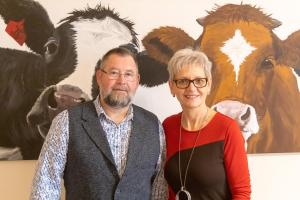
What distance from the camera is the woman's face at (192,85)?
147cm

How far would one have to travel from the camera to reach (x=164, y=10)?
69.2 inches

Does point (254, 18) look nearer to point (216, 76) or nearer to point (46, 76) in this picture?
point (216, 76)

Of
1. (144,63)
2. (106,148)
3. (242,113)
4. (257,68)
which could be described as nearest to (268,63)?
(257,68)

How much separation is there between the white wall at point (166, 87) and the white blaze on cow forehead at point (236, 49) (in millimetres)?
170

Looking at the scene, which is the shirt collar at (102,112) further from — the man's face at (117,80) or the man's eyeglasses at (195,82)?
the man's eyeglasses at (195,82)

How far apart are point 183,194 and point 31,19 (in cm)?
109

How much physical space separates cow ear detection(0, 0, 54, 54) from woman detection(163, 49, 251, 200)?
2.15ft

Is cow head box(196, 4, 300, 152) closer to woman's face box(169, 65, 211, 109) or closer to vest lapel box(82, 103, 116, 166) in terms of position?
woman's face box(169, 65, 211, 109)

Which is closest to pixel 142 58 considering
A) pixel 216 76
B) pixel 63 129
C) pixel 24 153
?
pixel 216 76

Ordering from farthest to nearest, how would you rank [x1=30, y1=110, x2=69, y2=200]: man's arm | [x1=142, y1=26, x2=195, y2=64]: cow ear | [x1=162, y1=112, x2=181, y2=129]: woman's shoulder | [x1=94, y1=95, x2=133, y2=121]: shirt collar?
[x1=142, y1=26, x2=195, y2=64]: cow ear
[x1=162, y1=112, x2=181, y2=129]: woman's shoulder
[x1=94, y1=95, x2=133, y2=121]: shirt collar
[x1=30, y1=110, x2=69, y2=200]: man's arm

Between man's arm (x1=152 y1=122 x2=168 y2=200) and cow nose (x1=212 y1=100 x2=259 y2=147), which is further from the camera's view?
cow nose (x1=212 y1=100 x2=259 y2=147)

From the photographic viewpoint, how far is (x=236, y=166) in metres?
1.41

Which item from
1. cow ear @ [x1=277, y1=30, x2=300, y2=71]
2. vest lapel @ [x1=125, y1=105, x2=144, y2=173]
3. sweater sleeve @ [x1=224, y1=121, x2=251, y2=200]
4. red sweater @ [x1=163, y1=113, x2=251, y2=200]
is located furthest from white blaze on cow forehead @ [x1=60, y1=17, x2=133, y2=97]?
cow ear @ [x1=277, y1=30, x2=300, y2=71]

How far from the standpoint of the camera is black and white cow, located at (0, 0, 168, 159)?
5.44 ft
